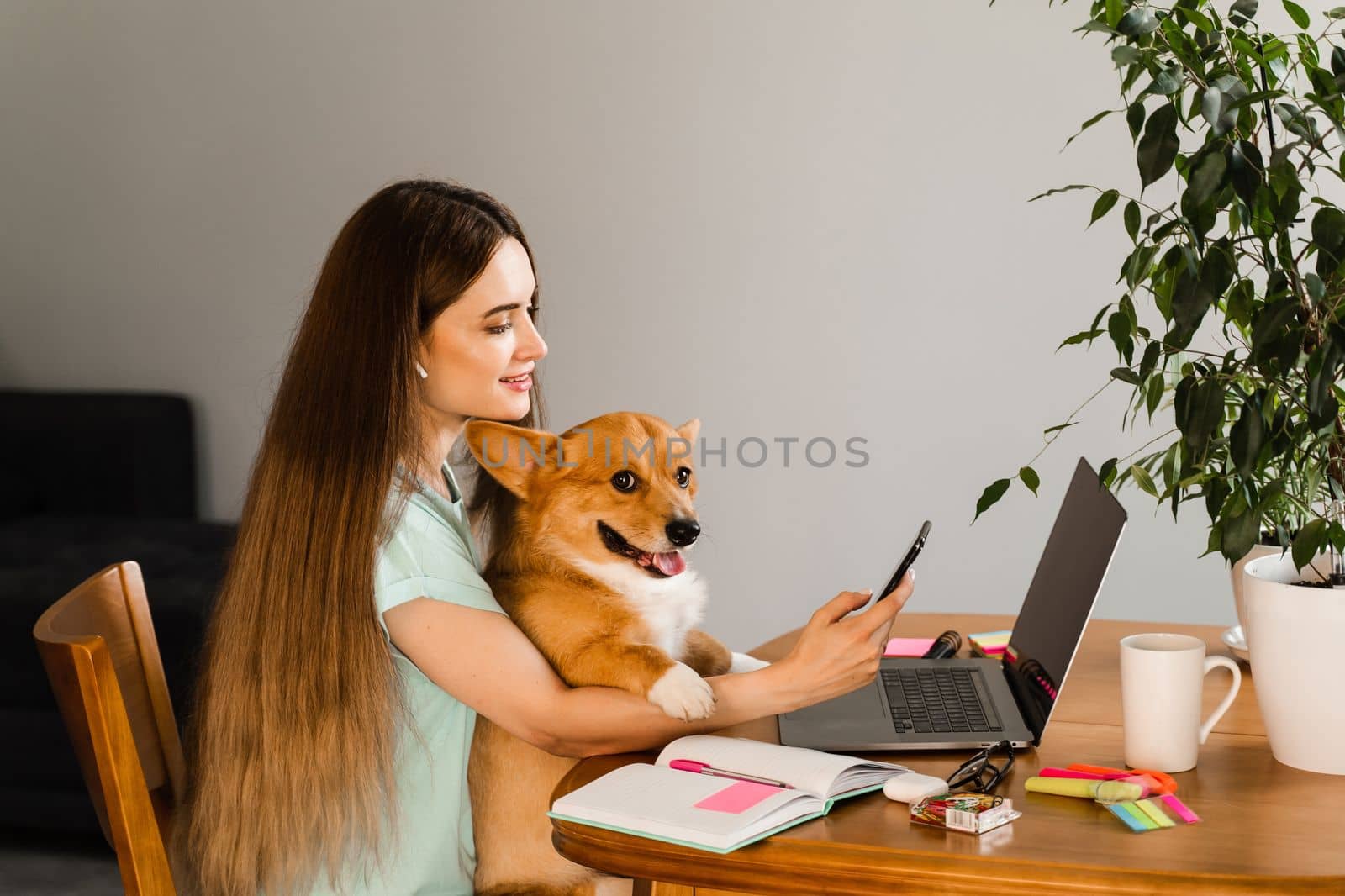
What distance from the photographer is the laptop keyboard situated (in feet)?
4.66

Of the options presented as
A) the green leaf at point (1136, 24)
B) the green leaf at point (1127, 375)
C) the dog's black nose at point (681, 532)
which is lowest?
the dog's black nose at point (681, 532)

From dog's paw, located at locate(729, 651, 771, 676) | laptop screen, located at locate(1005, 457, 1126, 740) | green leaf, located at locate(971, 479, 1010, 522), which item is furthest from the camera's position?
dog's paw, located at locate(729, 651, 771, 676)

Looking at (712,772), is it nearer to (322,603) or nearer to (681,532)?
(681,532)

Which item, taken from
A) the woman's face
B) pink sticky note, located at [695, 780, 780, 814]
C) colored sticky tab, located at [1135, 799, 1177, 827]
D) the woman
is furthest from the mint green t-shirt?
colored sticky tab, located at [1135, 799, 1177, 827]

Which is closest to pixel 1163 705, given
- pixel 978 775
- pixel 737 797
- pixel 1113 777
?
pixel 1113 777

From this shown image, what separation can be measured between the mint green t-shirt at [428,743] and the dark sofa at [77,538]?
53.2 inches

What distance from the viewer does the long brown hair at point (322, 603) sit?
1.36 meters

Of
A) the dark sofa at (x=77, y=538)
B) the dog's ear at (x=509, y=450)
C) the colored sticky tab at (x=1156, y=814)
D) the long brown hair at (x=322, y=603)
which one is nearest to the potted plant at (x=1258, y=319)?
the colored sticky tab at (x=1156, y=814)

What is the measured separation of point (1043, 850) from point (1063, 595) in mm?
453

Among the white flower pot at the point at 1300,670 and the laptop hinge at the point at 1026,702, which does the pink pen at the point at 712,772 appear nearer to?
the laptop hinge at the point at 1026,702

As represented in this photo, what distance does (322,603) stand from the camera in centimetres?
135

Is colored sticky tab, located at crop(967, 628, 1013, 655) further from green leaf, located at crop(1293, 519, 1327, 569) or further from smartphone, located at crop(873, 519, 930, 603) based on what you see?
green leaf, located at crop(1293, 519, 1327, 569)

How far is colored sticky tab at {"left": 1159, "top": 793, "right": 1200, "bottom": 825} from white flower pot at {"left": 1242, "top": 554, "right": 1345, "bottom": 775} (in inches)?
7.3

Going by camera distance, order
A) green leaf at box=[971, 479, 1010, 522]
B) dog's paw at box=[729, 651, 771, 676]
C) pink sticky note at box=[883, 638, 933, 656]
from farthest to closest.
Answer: pink sticky note at box=[883, 638, 933, 656]
dog's paw at box=[729, 651, 771, 676]
green leaf at box=[971, 479, 1010, 522]
